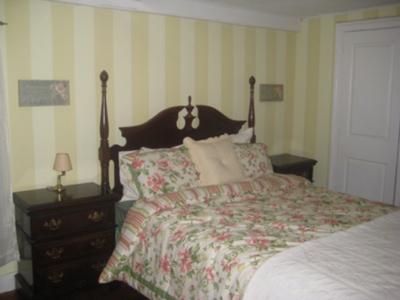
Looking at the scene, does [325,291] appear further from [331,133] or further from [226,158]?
[331,133]

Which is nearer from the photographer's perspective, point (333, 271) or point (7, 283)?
point (333, 271)

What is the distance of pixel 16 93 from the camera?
9.39 feet

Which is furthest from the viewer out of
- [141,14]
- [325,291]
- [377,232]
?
[141,14]

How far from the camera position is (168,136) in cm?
352

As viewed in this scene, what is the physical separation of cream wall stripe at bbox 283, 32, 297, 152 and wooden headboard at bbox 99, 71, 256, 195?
67 cm

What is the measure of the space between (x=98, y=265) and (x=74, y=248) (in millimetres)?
222

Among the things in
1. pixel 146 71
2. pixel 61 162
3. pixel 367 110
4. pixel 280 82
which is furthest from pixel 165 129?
pixel 367 110

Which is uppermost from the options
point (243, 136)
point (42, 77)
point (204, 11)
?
point (204, 11)

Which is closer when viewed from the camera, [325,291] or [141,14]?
[325,291]

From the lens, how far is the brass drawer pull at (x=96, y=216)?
2.87 meters

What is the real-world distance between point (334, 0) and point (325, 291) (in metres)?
2.56

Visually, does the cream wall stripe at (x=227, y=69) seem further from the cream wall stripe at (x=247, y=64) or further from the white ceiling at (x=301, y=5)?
the white ceiling at (x=301, y=5)

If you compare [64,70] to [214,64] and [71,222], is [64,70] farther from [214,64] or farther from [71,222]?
[214,64]

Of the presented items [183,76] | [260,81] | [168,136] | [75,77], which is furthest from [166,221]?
[260,81]
